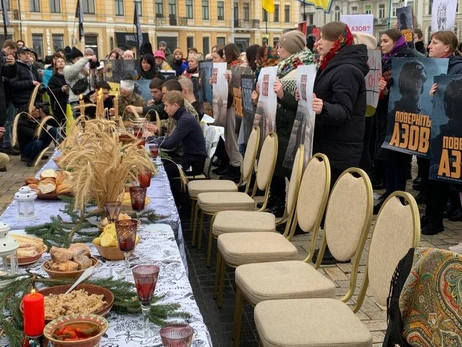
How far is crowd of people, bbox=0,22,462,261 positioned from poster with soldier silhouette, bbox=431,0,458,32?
10.9 inches

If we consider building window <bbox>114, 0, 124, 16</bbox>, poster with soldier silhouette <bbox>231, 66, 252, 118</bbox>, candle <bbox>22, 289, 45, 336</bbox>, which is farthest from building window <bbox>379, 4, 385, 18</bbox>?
candle <bbox>22, 289, 45, 336</bbox>

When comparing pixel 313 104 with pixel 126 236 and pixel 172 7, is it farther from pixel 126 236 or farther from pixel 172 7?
pixel 172 7

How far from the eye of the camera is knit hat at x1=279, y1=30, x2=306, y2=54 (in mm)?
4773

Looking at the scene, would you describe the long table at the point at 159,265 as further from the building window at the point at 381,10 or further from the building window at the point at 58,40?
the building window at the point at 381,10

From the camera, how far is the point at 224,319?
3365 millimetres

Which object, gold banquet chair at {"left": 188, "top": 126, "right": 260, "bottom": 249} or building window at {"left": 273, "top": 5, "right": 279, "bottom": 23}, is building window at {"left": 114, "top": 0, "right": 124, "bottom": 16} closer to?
building window at {"left": 273, "top": 5, "right": 279, "bottom": 23}

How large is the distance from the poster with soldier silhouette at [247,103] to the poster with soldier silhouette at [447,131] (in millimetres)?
1897

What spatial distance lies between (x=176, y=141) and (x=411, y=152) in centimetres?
218

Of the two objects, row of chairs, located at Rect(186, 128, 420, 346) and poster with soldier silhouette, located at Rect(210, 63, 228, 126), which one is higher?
poster with soldier silhouette, located at Rect(210, 63, 228, 126)

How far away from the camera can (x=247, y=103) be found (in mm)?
5891

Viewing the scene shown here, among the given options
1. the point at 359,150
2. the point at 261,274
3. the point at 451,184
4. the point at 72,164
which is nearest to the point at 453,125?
the point at 451,184

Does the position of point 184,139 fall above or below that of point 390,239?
above

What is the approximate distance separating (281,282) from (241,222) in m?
1.09

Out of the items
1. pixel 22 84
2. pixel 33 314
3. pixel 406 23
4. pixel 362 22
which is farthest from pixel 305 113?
pixel 22 84
